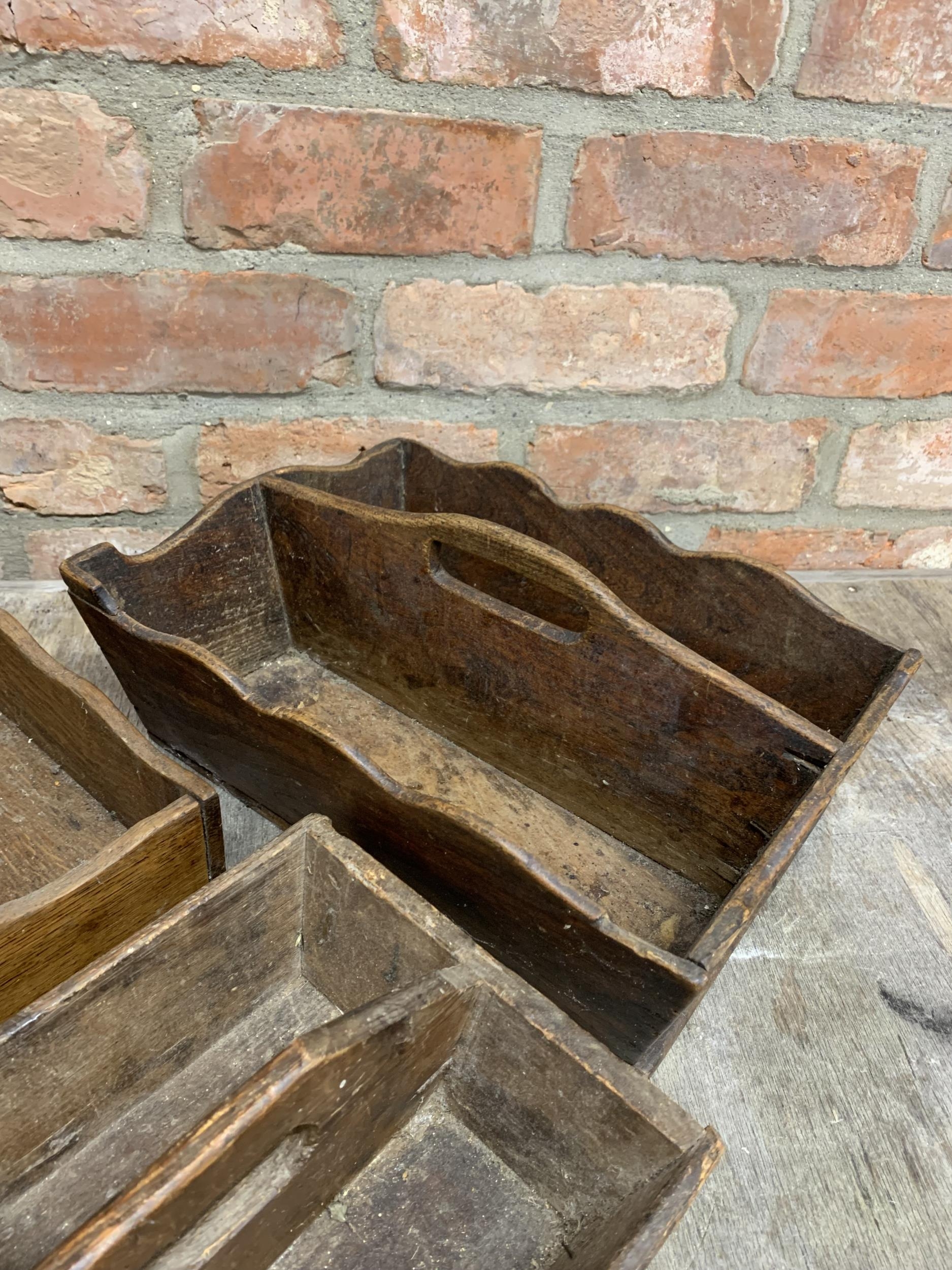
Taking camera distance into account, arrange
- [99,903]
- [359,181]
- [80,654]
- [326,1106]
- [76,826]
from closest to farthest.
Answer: [326,1106]
[99,903]
[76,826]
[359,181]
[80,654]

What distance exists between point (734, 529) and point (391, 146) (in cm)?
62

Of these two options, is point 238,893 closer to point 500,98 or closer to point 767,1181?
point 767,1181

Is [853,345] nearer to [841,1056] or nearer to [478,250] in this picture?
[478,250]

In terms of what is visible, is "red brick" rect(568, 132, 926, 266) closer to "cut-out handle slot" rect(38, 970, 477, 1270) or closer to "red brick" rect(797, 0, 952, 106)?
"red brick" rect(797, 0, 952, 106)

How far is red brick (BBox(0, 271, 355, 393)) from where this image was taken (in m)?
0.96

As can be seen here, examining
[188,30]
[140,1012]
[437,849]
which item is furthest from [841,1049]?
[188,30]

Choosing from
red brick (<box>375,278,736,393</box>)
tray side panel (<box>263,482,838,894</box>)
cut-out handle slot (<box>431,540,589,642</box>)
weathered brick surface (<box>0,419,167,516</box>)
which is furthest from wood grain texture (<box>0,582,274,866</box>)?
red brick (<box>375,278,736,393</box>)

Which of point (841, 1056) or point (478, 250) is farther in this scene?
point (478, 250)

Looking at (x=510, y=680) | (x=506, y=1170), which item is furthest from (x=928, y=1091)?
(x=510, y=680)

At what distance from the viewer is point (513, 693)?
3.06 ft

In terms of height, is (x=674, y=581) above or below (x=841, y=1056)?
above

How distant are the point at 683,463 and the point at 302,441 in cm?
46

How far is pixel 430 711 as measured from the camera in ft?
3.29

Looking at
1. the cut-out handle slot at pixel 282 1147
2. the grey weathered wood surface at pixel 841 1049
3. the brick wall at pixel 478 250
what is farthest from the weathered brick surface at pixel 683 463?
the cut-out handle slot at pixel 282 1147
